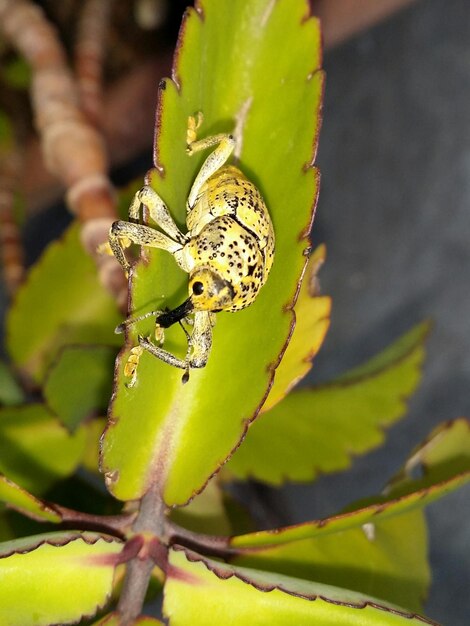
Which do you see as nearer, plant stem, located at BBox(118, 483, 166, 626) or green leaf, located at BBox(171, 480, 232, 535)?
plant stem, located at BBox(118, 483, 166, 626)

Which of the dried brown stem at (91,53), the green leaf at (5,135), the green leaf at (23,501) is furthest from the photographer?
the green leaf at (5,135)

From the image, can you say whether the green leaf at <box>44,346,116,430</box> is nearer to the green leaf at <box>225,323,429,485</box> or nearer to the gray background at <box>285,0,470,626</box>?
the green leaf at <box>225,323,429,485</box>

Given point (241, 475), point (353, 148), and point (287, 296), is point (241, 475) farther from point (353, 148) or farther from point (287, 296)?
point (353, 148)

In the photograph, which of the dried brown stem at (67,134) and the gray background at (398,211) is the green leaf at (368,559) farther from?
the gray background at (398,211)

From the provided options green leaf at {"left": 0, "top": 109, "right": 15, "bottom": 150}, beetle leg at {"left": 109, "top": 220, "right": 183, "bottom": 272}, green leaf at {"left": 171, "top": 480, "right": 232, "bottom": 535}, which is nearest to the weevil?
beetle leg at {"left": 109, "top": 220, "right": 183, "bottom": 272}

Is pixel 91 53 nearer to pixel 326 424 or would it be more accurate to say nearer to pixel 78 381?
pixel 78 381

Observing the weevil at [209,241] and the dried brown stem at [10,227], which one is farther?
the dried brown stem at [10,227]

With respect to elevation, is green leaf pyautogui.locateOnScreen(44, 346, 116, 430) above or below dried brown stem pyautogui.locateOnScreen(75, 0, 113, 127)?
below

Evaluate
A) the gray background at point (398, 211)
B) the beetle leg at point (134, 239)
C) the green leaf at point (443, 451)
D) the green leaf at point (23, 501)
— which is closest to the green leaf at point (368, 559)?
the green leaf at point (443, 451)
